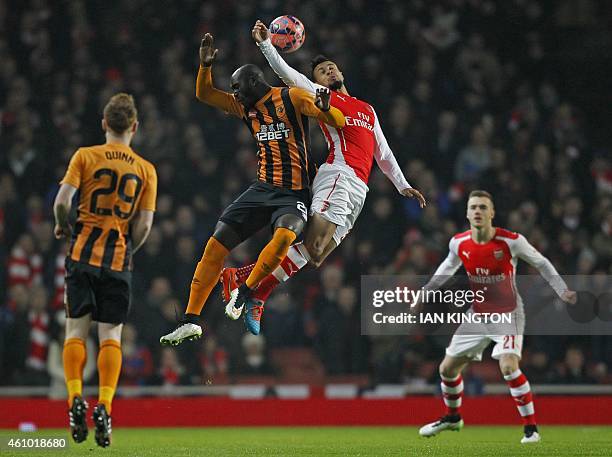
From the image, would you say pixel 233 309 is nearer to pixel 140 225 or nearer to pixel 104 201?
pixel 140 225

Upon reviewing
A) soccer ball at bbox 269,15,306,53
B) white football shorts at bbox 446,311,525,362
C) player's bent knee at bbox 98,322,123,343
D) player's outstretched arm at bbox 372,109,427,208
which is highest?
soccer ball at bbox 269,15,306,53

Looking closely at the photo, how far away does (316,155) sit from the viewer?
14180 mm

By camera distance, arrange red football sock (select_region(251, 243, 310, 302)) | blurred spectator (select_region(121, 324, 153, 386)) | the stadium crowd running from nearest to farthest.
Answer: red football sock (select_region(251, 243, 310, 302)) < blurred spectator (select_region(121, 324, 153, 386)) < the stadium crowd

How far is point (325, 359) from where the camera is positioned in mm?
12617

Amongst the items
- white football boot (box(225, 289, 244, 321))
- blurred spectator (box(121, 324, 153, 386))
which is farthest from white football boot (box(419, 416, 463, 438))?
blurred spectator (box(121, 324, 153, 386))

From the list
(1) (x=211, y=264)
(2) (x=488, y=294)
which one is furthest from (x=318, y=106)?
(2) (x=488, y=294)

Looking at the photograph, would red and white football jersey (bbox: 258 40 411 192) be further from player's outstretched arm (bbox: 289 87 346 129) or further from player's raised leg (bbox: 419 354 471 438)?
player's raised leg (bbox: 419 354 471 438)

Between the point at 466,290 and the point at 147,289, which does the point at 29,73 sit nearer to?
the point at 147,289

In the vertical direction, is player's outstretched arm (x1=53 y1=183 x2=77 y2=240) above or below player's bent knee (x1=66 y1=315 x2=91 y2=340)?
above

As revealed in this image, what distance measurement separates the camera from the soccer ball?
8.41m

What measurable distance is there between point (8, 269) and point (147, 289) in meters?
1.71

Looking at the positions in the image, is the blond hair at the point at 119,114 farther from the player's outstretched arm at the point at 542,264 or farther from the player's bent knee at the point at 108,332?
the player's outstretched arm at the point at 542,264

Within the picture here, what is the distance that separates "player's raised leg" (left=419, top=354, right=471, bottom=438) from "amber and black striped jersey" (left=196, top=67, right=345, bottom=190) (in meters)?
2.93

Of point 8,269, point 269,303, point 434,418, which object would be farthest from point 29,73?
point 434,418
